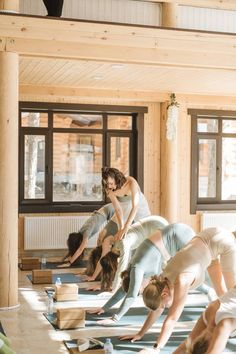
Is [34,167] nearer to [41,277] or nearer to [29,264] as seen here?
[29,264]

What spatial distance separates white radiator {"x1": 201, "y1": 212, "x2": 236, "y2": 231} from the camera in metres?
10.1

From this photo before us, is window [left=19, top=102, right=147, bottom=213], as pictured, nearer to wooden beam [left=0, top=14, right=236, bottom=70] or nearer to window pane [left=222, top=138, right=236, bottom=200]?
window pane [left=222, top=138, right=236, bottom=200]

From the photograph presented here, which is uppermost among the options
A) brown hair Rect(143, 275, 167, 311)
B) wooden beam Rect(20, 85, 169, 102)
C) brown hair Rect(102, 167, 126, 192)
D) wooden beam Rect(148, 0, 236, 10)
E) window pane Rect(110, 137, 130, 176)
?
wooden beam Rect(148, 0, 236, 10)

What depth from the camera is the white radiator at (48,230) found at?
9.19 meters

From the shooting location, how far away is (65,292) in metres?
6.22

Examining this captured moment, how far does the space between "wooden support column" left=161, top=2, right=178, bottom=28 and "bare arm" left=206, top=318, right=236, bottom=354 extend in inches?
159

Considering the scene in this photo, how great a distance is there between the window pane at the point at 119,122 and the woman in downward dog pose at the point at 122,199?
2.90 metres

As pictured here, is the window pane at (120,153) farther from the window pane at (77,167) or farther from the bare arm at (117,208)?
the bare arm at (117,208)

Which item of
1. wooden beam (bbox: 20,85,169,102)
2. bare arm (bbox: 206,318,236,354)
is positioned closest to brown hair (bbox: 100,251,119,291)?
bare arm (bbox: 206,318,236,354)

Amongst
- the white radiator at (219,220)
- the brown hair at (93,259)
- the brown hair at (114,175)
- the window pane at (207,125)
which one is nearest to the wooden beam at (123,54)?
the brown hair at (114,175)

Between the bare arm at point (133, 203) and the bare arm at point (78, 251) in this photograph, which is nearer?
the bare arm at point (133, 203)

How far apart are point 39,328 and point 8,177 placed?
1518mm

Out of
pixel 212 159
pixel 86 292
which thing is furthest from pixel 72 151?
pixel 86 292

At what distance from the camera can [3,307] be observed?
5.86 meters
